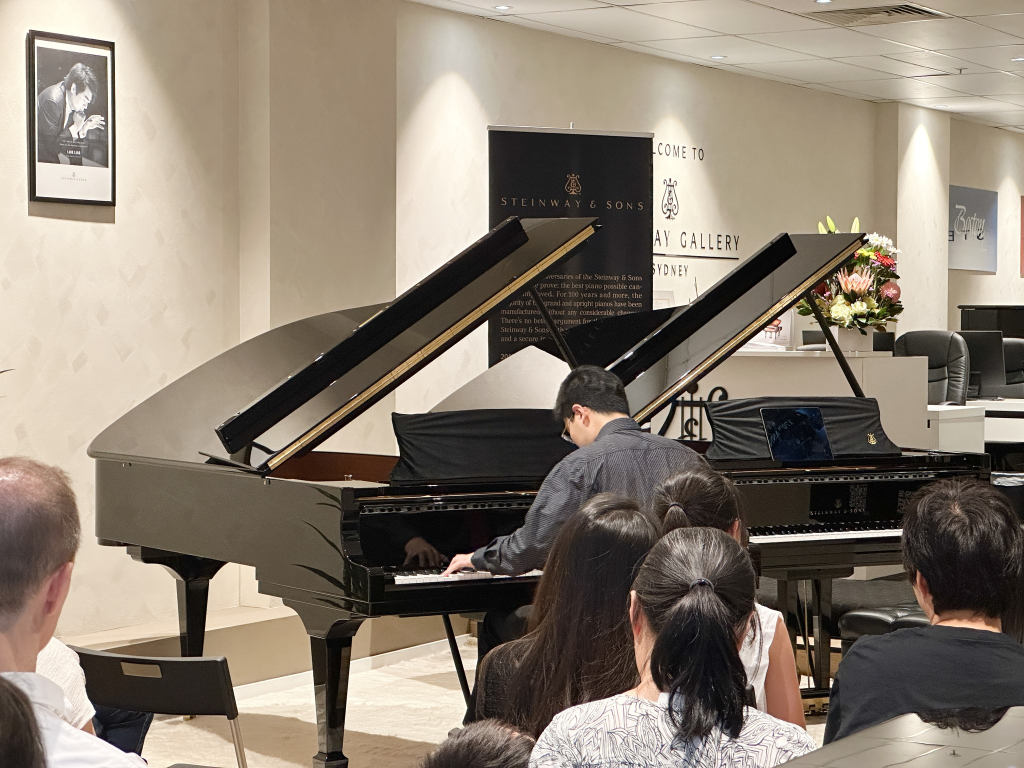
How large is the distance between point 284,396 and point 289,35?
8.88 feet

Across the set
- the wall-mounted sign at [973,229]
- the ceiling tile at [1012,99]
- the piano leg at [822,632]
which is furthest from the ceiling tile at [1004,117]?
the piano leg at [822,632]

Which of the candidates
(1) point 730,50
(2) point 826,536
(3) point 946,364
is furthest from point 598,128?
(2) point 826,536

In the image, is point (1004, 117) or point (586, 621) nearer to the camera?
point (586, 621)

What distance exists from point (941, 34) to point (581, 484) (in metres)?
5.59

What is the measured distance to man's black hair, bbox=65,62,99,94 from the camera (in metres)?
5.26

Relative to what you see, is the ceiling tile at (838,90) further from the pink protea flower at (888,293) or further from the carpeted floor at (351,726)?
the carpeted floor at (351,726)

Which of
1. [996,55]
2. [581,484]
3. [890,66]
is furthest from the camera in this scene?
[890,66]

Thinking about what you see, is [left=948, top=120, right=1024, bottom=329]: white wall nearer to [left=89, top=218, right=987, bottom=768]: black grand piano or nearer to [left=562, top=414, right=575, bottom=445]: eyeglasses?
[left=89, top=218, right=987, bottom=768]: black grand piano

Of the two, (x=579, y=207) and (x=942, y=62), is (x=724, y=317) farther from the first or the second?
(x=942, y=62)

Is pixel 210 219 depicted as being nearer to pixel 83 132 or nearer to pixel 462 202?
pixel 83 132

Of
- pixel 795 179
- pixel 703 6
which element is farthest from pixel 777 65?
pixel 703 6

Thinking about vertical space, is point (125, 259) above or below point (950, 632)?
above

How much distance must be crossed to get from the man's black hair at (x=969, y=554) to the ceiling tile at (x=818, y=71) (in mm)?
7143

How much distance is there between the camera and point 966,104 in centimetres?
1090
